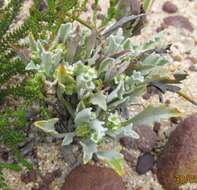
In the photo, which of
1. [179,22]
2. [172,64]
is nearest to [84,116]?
[172,64]

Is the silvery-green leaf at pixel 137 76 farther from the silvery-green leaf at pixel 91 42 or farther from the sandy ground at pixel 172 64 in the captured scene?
the sandy ground at pixel 172 64

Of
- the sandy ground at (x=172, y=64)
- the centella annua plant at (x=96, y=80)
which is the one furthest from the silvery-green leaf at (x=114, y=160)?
the sandy ground at (x=172, y=64)

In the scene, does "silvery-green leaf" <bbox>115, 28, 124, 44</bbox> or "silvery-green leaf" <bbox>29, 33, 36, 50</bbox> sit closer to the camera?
"silvery-green leaf" <bbox>29, 33, 36, 50</bbox>

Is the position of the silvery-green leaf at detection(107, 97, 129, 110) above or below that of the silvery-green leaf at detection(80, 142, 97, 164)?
above

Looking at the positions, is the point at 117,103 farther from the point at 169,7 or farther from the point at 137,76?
the point at 169,7

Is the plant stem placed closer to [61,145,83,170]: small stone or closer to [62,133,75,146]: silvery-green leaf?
[62,133,75,146]: silvery-green leaf

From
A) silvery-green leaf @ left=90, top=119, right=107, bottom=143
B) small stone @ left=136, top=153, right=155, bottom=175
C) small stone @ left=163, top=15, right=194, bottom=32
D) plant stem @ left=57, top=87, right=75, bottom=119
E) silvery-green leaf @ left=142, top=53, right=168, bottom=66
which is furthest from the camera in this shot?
small stone @ left=163, top=15, right=194, bottom=32

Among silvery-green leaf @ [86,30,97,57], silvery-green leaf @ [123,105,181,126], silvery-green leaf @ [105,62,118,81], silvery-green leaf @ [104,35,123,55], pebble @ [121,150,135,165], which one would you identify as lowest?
pebble @ [121,150,135,165]

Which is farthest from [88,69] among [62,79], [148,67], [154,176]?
[154,176]

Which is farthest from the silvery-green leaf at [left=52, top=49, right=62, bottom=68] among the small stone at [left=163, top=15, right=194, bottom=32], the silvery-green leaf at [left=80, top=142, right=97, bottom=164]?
the small stone at [left=163, top=15, right=194, bottom=32]
